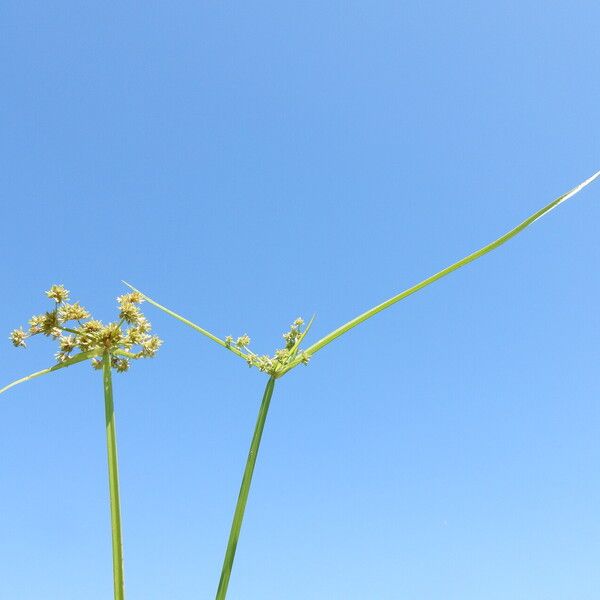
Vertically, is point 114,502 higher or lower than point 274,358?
lower

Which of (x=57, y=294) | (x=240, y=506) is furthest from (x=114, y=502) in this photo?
(x=57, y=294)

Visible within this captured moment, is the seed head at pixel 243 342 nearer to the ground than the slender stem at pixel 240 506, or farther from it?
farther from it

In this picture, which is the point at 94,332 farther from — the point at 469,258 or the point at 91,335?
the point at 469,258

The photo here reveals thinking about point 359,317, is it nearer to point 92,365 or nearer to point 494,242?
point 494,242

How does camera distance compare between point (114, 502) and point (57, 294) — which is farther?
point (57, 294)

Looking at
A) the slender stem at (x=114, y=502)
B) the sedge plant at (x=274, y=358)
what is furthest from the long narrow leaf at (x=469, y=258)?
the slender stem at (x=114, y=502)

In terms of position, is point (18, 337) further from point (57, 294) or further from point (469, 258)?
point (469, 258)

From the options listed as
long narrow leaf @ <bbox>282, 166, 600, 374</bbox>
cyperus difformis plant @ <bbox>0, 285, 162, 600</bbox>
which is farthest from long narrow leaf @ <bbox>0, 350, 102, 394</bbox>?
long narrow leaf @ <bbox>282, 166, 600, 374</bbox>

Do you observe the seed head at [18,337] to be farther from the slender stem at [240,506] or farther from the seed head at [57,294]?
the slender stem at [240,506]

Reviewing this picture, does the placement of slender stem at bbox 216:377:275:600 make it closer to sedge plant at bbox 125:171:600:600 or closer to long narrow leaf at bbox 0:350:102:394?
sedge plant at bbox 125:171:600:600

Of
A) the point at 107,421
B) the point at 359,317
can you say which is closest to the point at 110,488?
the point at 107,421

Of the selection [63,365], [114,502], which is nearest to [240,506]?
[114,502]
